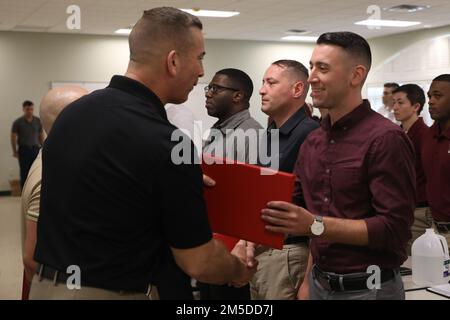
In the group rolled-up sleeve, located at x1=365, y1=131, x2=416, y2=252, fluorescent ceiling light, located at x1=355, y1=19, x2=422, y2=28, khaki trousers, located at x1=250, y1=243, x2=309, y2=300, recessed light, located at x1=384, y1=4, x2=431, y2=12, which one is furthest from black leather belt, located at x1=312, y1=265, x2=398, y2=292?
fluorescent ceiling light, located at x1=355, y1=19, x2=422, y2=28

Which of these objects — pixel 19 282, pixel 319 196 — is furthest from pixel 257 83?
pixel 319 196

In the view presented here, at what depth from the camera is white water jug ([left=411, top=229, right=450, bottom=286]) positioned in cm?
221

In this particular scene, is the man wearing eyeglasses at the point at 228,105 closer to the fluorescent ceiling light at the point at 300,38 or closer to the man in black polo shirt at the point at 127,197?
the man in black polo shirt at the point at 127,197

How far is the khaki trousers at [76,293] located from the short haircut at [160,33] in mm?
652

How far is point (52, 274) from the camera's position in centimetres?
149

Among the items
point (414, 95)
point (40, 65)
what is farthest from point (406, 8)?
point (40, 65)

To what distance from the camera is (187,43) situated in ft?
5.10

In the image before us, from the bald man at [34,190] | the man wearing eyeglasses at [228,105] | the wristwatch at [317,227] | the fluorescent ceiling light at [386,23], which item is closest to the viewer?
the wristwatch at [317,227]

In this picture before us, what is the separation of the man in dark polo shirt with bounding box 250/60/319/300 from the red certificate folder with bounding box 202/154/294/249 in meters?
0.99

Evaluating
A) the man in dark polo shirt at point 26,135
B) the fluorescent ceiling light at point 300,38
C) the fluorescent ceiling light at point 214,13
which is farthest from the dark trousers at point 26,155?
the fluorescent ceiling light at point 300,38

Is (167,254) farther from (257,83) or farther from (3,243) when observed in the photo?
(257,83)

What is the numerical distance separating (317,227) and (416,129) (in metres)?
3.06

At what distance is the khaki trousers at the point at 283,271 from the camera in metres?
2.62

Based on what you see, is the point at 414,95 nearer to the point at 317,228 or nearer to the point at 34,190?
the point at 317,228
